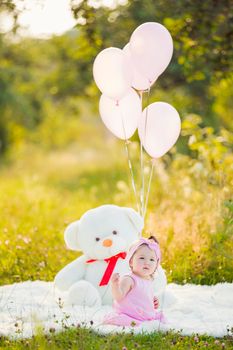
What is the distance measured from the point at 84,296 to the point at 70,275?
23cm

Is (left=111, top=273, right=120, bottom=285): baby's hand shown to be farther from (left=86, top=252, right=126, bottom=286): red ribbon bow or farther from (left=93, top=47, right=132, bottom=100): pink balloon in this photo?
(left=93, top=47, right=132, bottom=100): pink balloon

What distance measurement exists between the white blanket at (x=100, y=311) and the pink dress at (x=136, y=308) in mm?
78

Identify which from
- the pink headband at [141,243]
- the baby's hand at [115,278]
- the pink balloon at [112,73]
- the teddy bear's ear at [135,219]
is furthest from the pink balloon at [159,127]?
the baby's hand at [115,278]

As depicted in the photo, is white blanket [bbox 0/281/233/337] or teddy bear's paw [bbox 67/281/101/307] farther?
teddy bear's paw [bbox 67/281/101/307]

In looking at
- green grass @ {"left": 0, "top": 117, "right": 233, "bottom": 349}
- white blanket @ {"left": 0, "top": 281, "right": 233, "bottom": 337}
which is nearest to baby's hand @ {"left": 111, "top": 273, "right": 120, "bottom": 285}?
white blanket @ {"left": 0, "top": 281, "right": 233, "bottom": 337}

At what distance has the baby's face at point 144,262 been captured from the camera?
404 centimetres

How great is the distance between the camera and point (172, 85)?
1170 centimetres

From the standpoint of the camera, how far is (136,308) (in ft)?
13.0

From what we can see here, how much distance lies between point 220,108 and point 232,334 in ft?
40.3

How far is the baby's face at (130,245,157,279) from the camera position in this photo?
159 inches

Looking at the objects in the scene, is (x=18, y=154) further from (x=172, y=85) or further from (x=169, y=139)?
(x=169, y=139)

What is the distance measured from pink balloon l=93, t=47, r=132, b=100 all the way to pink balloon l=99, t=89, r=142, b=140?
0.15m

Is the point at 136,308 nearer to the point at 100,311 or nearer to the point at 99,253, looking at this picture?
the point at 100,311

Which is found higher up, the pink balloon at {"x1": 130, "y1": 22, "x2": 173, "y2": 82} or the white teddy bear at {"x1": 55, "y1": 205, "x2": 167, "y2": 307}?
the pink balloon at {"x1": 130, "y1": 22, "x2": 173, "y2": 82}
